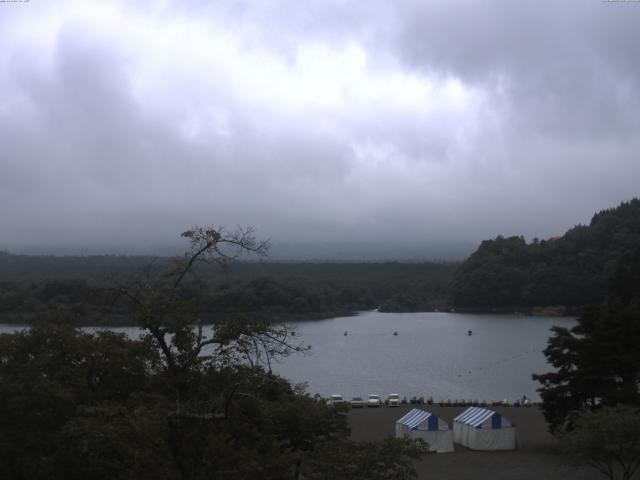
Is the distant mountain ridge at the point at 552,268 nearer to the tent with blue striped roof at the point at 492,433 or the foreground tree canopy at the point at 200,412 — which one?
the tent with blue striped roof at the point at 492,433

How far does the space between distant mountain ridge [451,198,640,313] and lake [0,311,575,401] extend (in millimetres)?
4793

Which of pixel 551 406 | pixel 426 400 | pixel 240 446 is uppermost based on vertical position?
pixel 240 446

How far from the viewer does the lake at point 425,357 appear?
1352 inches

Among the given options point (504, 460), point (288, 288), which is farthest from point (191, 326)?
point (288, 288)

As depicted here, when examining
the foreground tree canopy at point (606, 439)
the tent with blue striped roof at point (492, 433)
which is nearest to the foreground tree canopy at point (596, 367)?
the tent with blue striped roof at point (492, 433)

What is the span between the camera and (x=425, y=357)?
45969mm

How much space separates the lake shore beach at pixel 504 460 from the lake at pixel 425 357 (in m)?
4.15

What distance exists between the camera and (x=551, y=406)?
1805 cm

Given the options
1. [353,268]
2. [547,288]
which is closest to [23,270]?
[353,268]

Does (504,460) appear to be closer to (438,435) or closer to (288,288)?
(438,435)

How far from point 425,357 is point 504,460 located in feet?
94.1

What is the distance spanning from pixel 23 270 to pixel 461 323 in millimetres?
54043

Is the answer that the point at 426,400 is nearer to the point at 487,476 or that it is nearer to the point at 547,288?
the point at 487,476

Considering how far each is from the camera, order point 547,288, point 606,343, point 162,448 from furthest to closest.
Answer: point 547,288 < point 606,343 < point 162,448
